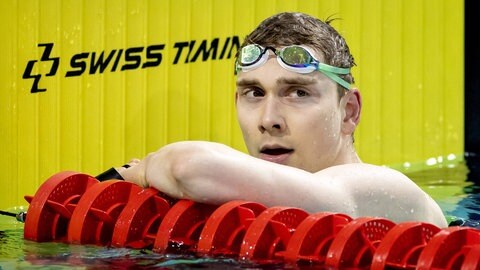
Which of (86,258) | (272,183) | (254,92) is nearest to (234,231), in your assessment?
(272,183)

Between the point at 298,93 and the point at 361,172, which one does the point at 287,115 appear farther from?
the point at 361,172

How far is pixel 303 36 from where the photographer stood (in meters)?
2.85

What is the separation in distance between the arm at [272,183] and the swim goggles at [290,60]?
310 mm

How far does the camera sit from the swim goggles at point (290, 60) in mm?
2766

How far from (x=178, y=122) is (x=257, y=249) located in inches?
98.2

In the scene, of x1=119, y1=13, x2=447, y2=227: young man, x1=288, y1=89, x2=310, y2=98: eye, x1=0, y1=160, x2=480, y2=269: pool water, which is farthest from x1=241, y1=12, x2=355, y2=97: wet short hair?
x1=0, y1=160, x2=480, y2=269: pool water

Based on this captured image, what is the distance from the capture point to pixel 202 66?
484 cm

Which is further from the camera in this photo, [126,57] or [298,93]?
[126,57]

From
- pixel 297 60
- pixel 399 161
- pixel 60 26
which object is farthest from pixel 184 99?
pixel 297 60

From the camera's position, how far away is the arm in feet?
7.95

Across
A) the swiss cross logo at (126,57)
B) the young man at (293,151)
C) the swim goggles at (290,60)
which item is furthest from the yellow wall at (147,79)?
the swim goggles at (290,60)

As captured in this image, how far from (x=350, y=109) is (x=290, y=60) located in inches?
12.0

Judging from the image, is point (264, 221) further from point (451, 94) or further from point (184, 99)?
point (451, 94)

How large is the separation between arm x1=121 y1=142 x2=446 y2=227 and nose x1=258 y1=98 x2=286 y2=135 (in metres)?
0.19
